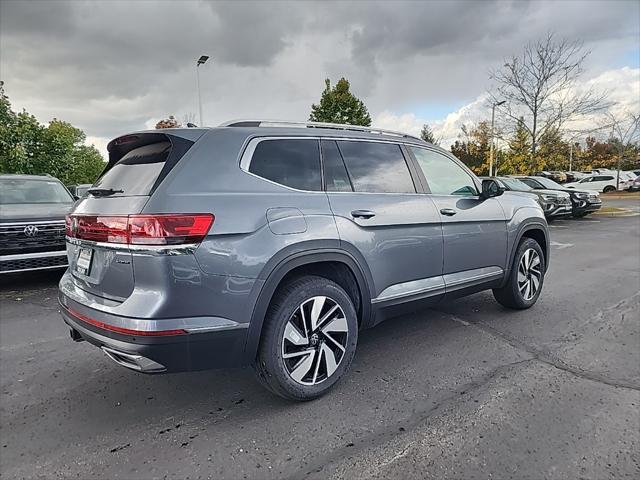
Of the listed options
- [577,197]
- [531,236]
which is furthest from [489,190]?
[577,197]

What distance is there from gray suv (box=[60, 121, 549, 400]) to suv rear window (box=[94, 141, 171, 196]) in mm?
12

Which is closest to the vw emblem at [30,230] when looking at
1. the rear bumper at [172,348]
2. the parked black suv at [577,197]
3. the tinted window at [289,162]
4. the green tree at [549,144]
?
the rear bumper at [172,348]

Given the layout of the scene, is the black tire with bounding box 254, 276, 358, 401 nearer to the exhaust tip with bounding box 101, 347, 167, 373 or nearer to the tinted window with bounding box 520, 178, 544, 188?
the exhaust tip with bounding box 101, 347, 167, 373

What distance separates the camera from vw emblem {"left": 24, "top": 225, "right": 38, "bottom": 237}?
5.80 metres

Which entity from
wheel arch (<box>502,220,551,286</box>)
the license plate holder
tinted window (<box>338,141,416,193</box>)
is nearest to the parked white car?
wheel arch (<box>502,220,551,286</box>)

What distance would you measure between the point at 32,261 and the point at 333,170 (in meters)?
4.95

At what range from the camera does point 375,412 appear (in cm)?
274

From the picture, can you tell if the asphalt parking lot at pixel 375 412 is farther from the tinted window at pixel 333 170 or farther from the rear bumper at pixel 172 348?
the tinted window at pixel 333 170

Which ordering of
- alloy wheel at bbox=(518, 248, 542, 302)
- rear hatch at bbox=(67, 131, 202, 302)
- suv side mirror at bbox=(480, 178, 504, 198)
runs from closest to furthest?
rear hatch at bbox=(67, 131, 202, 302), suv side mirror at bbox=(480, 178, 504, 198), alloy wheel at bbox=(518, 248, 542, 302)

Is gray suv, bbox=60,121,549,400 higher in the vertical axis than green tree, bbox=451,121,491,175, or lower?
lower

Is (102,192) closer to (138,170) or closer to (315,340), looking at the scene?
(138,170)

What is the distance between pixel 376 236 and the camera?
3.14 metres

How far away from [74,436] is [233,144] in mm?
1998

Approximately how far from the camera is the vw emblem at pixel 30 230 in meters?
5.80
